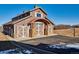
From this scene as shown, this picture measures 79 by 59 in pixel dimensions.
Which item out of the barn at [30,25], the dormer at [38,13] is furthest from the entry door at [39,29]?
the dormer at [38,13]

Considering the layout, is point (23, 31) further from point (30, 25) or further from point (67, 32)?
point (67, 32)

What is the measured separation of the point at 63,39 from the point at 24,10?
24.9 inches

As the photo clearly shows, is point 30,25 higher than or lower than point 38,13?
lower

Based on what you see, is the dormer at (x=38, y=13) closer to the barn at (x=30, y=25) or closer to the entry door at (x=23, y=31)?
the barn at (x=30, y=25)

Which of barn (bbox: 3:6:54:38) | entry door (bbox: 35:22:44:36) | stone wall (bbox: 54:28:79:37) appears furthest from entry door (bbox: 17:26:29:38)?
stone wall (bbox: 54:28:79:37)

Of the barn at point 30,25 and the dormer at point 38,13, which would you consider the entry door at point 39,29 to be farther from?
the dormer at point 38,13

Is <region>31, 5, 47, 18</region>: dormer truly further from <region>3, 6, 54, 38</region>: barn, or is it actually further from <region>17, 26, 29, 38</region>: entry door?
<region>17, 26, 29, 38</region>: entry door

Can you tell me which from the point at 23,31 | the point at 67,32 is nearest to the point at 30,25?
the point at 23,31

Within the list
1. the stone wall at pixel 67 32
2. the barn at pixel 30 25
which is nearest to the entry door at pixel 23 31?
the barn at pixel 30 25

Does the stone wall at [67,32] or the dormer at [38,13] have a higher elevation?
the dormer at [38,13]

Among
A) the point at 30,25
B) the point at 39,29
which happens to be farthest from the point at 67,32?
the point at 30,25

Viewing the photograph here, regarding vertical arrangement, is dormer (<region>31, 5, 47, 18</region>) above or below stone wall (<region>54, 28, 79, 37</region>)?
above

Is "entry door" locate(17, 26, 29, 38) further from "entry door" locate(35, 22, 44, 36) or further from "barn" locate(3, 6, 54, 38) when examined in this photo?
"entry door" locate(35, 22, 44, 36)
